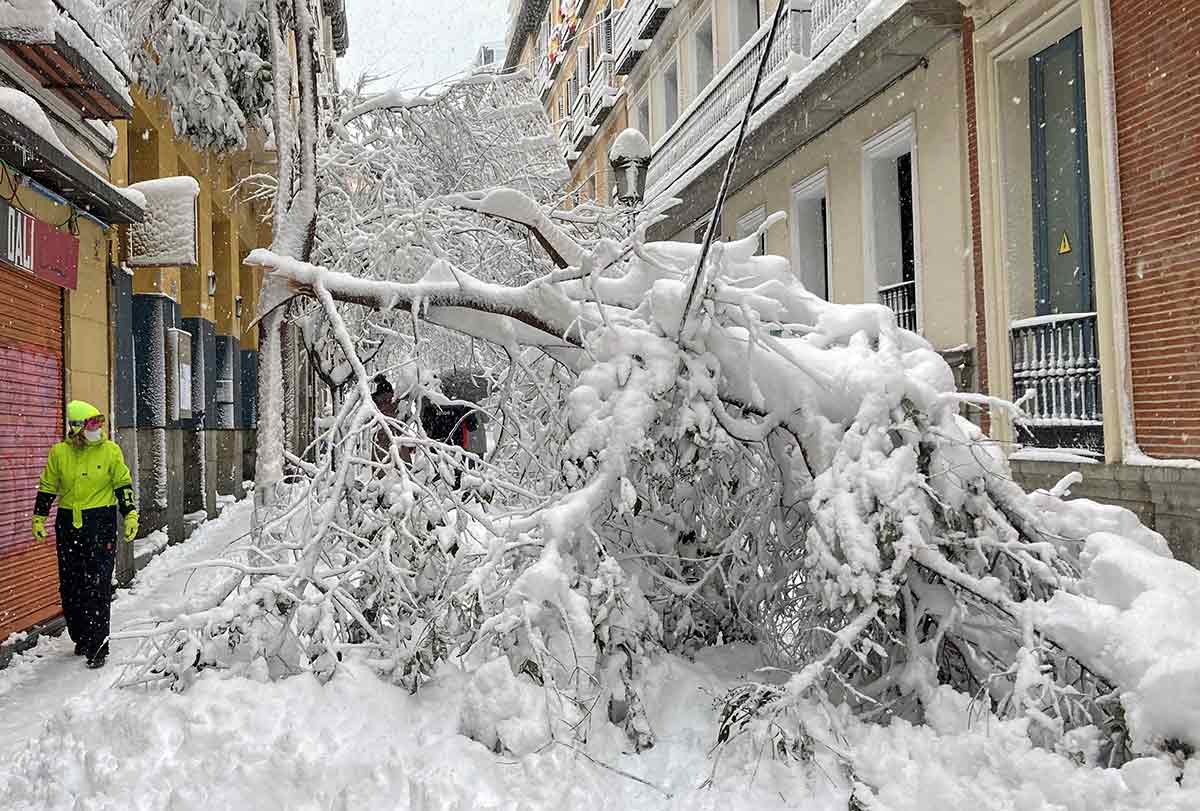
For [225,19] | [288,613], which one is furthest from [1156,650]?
[225,19]

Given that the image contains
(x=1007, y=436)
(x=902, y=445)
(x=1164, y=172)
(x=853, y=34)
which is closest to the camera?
(x=902, y=445)

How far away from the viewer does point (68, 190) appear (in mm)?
8523

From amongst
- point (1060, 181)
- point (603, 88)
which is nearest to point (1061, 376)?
point (1060, 181)

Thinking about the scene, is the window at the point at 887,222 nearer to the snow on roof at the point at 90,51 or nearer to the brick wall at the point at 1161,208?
the brick wall at the point at 1161,208

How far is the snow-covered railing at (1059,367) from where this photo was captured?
866 cm

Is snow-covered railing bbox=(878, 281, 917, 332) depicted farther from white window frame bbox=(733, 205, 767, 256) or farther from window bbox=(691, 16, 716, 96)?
window bbox=(691, 16, 716, 96)

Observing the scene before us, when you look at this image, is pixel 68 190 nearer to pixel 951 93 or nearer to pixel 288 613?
pixel 288 613

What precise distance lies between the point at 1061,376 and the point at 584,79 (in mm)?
24776

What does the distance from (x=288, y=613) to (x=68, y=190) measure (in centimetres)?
596

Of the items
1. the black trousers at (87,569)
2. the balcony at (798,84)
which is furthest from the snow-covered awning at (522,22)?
the black trousers at (87,569)

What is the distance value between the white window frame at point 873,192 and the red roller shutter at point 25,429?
29.6ft

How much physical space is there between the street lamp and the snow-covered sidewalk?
4812 millimetres

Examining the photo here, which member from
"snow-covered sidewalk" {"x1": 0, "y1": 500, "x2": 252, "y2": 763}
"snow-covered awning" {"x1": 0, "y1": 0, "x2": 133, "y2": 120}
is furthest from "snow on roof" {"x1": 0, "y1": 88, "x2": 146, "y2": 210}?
"snow-covered sidewalk" {"x1": 0, "y1": 500, "x2": 252, "y2": 763}

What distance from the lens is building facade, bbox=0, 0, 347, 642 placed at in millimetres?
7512
